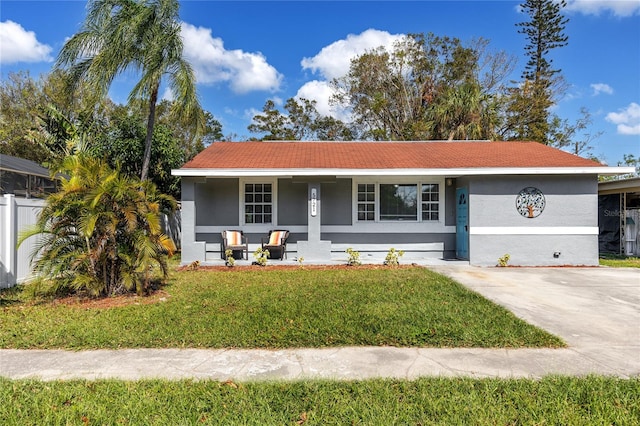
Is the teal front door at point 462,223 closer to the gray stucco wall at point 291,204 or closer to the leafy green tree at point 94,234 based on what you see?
the gray stucco wall at point 291,204

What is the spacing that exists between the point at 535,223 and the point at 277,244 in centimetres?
789

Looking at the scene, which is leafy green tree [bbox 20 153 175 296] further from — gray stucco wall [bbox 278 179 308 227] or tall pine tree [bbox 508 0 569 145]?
tall pine tree [bbox 508 0 569 145]

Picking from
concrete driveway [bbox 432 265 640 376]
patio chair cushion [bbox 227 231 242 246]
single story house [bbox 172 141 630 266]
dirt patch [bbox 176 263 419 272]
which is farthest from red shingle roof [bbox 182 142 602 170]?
concrete driveway [bbox 432 265 640 376]

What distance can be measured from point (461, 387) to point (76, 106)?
25173 millimetres

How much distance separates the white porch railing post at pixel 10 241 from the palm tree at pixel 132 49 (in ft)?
16.2

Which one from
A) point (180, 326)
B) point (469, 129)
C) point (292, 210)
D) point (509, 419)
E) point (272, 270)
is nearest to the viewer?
point (509, 419)

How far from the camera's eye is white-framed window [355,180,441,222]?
12.2 metres

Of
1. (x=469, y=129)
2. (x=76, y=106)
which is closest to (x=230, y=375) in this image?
(x=469, y=129)

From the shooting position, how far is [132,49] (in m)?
11.3

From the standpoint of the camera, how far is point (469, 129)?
20.2 m

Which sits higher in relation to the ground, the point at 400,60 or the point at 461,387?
the point at 400,60

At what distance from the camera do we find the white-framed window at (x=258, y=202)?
12.2 metres

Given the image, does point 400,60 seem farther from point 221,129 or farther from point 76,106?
point 76,106

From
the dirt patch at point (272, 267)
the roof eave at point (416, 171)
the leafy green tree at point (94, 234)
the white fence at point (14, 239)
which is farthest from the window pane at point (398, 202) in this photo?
the white fence at point (14, 239)
